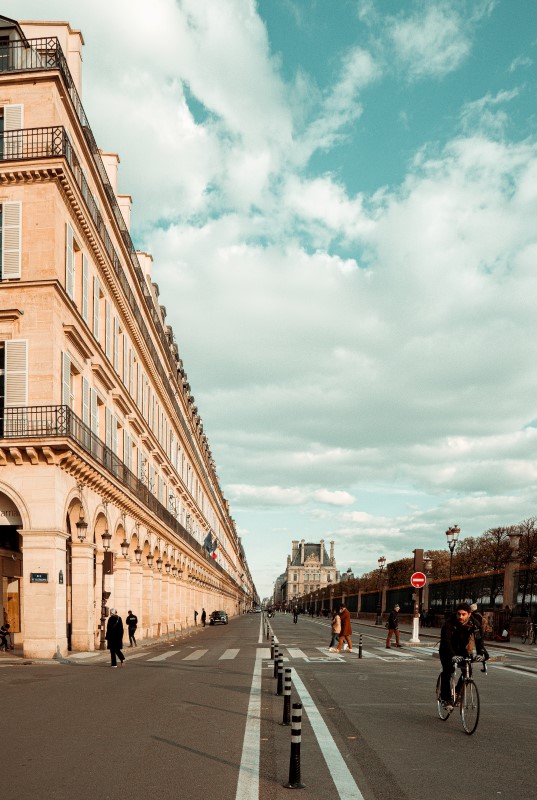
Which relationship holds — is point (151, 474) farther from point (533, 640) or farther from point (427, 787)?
point (427, 787)

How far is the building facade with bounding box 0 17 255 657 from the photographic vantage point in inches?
946

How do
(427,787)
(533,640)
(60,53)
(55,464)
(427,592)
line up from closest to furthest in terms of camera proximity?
1. (427,787)
2. (55,464)
3. (60,53)
4. (533,640)
5. (427,592)

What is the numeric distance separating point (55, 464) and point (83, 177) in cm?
1091

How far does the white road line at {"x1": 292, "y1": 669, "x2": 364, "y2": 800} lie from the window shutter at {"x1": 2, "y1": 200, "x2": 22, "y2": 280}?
57.0 ft

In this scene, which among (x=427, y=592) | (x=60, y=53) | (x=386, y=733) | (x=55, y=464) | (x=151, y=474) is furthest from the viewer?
(x=427, y=592)

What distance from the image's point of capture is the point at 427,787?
23.7ft

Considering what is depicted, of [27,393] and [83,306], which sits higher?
[83,306]

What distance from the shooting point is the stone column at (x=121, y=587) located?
3475 centimetres

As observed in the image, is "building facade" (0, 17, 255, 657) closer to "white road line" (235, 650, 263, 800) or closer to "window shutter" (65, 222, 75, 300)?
"window shutter" (65, 222, 75, 300)

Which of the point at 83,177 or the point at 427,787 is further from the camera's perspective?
the point at 83,177

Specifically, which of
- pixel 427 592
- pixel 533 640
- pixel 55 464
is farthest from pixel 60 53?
pixel 427 592

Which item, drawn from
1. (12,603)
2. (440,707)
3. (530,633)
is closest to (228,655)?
(12,603)

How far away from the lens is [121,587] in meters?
34.9

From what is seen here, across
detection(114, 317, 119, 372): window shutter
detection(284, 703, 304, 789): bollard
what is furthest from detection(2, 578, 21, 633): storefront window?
detection(284, 703, 304, 789): bollard
